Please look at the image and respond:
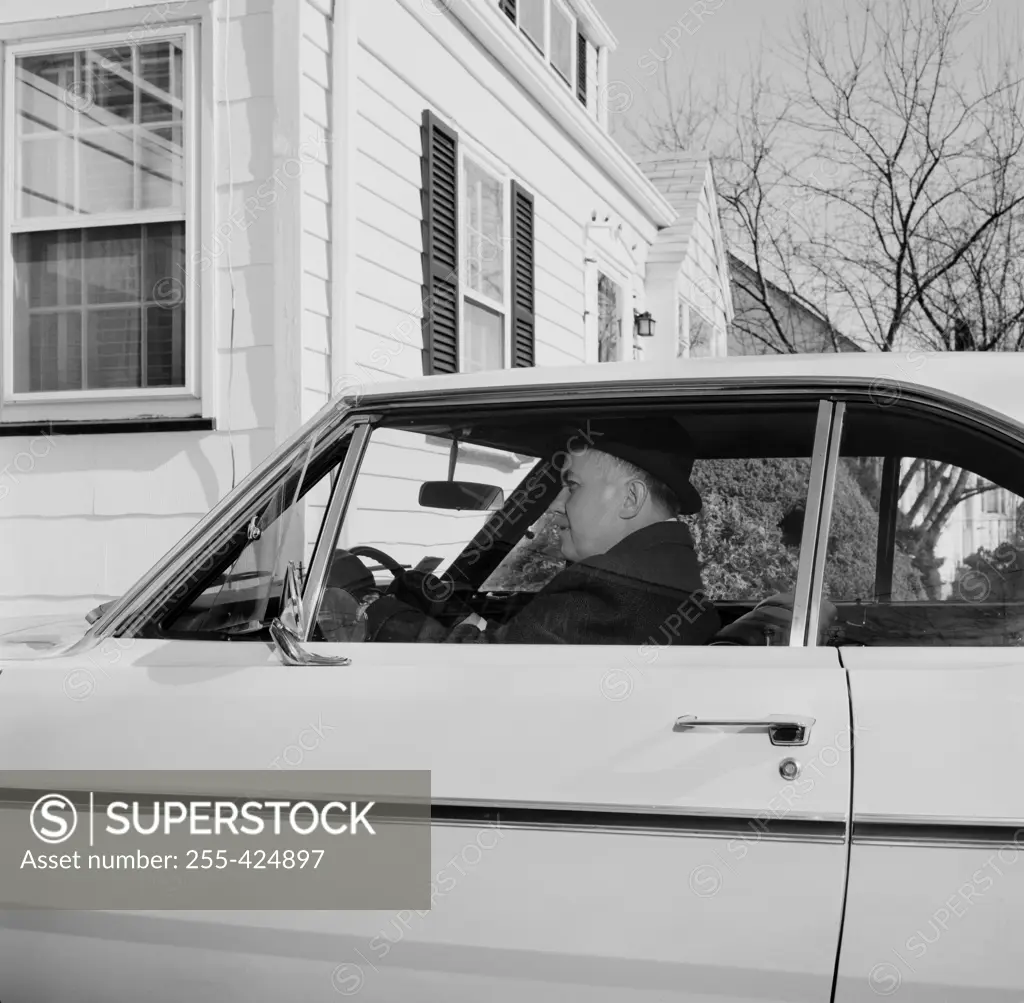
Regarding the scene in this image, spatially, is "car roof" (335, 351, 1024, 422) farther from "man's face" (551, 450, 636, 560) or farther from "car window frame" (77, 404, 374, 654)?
"man's face" (551, 450, 636, 560)

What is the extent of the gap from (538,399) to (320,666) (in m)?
0.66

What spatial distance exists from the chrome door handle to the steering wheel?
32 centimetres

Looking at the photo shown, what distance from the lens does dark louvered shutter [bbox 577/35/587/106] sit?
12258 mm

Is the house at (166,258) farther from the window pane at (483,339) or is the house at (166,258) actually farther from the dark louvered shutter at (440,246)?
the window pane at (483,339)

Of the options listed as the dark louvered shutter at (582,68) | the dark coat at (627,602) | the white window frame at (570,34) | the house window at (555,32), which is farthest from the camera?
the dark louvered shutter at (582,68)

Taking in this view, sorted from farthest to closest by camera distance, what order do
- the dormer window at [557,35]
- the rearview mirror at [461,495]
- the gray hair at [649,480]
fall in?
the dormer window at [557,35] → the rearview mirror at [461,495] → the gray hair at [649,480]

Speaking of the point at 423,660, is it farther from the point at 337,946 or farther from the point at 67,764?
the point at 67,764

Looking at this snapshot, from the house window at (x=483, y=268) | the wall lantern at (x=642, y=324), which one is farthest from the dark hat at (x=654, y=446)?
the wall lantern at (x=642, y=324)

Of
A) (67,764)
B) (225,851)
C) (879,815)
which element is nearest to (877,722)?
(879,815)

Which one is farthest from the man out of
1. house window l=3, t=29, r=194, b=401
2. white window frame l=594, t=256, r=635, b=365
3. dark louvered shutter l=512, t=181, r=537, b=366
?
white window frame l=594, t=256, r=635, b=365

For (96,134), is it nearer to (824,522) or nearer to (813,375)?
(813,375)

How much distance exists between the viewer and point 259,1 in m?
5.76

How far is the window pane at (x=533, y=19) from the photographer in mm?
10031

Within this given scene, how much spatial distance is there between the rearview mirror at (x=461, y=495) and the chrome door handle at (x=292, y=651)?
0.57 m
